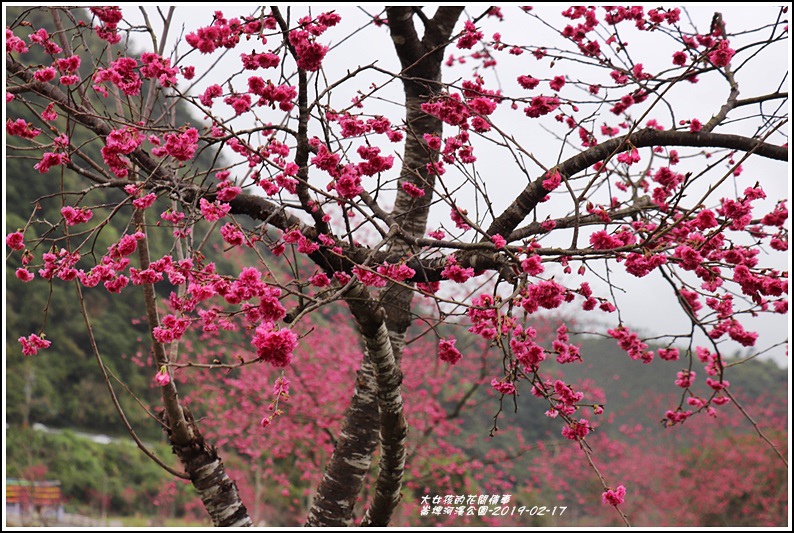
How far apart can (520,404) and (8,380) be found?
43.1 feet

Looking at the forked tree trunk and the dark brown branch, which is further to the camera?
the dark brown branch

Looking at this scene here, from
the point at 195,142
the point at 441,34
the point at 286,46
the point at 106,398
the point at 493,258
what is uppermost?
the point at 441,34

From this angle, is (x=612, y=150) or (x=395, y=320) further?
(x=395, y=320)

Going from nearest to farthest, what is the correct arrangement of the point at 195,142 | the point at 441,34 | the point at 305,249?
the point at 195,142 < the point at 305,249 < the point at 441,34

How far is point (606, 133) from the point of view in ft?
16.9

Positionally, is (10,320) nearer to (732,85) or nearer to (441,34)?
(441,34)

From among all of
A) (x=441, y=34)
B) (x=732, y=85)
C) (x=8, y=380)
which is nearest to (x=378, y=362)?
(x=441, y=34)

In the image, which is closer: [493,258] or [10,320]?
[493,258]

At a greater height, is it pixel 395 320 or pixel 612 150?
pixel 612 150

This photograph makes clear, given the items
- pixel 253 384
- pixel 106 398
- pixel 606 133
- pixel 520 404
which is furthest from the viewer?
pixel 520 404

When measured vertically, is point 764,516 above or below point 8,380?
below

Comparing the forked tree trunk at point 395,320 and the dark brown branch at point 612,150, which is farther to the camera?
the dark brown branch at point 612,150

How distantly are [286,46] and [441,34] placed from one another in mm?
1702

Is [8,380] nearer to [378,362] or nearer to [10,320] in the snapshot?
[10,320]
